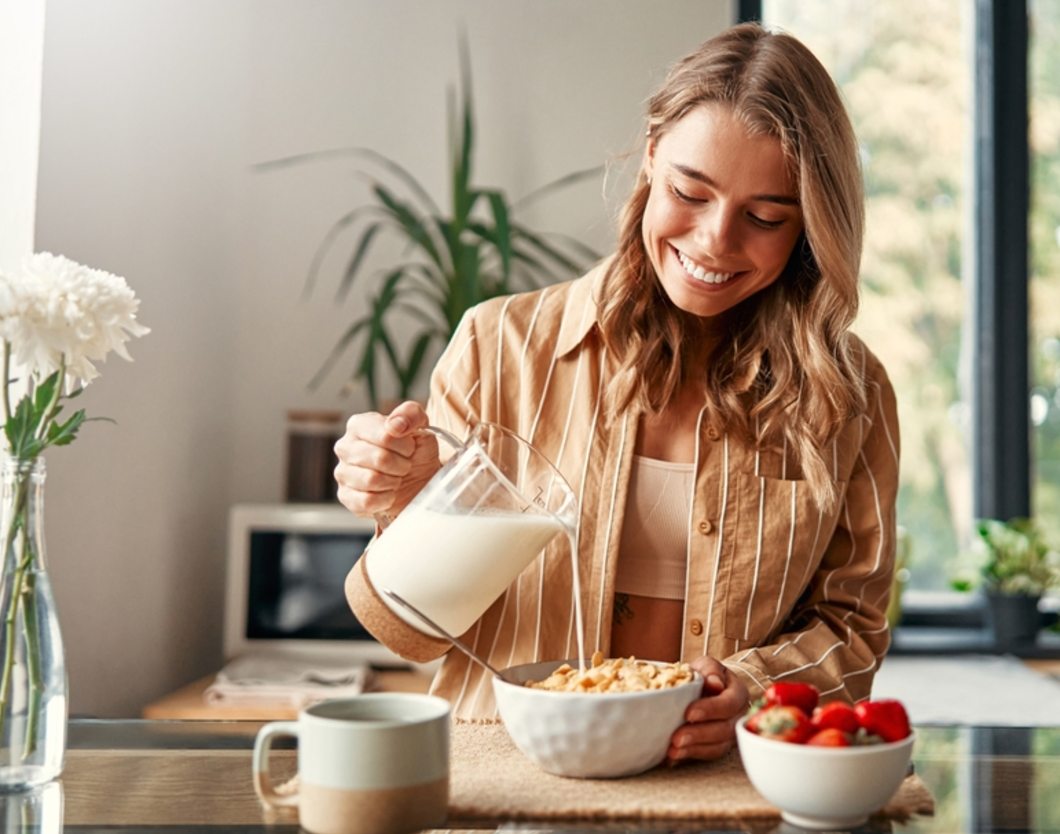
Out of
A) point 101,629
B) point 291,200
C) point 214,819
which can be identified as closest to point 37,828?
point 214,819

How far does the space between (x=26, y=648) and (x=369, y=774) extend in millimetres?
285

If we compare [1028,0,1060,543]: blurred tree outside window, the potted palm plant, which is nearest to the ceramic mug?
the potted palm plant

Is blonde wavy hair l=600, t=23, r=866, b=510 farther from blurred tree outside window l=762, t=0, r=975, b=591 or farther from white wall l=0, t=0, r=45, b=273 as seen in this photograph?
blurred tree outside window l=762, t=0, r=975, b=591

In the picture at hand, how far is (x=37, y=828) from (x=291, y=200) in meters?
2.04

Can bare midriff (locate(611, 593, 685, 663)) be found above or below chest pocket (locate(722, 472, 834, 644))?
below

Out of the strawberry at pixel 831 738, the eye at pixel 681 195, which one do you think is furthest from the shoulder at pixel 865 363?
the strawberry at pixel 831 738

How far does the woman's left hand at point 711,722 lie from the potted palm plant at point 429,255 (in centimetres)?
149

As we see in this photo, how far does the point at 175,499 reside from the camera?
2195 millimetres

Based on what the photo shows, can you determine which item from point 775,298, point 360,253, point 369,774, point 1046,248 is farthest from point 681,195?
point 1046,248

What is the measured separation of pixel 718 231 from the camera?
109cm

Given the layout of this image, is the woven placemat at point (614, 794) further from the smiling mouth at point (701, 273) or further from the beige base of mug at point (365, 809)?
the smiling mouth at point (701, 273)

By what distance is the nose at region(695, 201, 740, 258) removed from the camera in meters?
1.09

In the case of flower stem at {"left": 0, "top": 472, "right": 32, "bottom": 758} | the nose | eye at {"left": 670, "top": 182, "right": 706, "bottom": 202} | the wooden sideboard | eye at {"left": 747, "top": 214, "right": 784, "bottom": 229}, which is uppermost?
eye at {"left": 670, "top": 182, "right": 706, "bottom": 202}

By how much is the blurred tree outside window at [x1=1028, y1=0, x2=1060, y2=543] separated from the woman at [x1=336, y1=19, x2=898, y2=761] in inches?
64.2
